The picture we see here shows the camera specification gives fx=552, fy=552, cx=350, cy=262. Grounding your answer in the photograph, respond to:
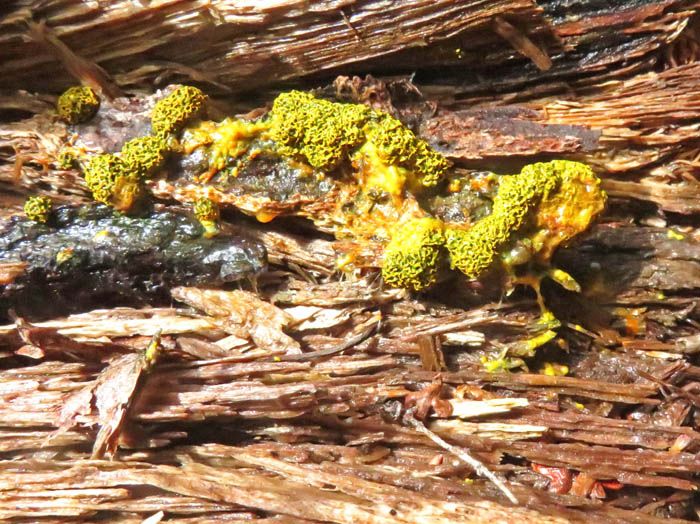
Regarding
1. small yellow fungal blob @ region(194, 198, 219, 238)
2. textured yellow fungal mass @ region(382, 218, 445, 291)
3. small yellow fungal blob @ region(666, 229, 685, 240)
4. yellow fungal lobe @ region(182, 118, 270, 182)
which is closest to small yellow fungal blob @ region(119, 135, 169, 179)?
yellow fungal lobe @ region(182, 118, 270, 182)

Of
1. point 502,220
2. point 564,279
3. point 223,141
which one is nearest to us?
point 502,220

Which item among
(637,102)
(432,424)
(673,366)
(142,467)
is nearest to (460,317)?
(432,424)

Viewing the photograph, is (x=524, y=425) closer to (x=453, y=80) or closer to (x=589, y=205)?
(x=589, y=205)

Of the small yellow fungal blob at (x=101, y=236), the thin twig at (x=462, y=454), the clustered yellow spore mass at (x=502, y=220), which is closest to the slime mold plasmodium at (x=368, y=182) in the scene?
the clustered yellow spore mass at (x=502, y=220)

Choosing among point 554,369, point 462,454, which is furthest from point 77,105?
point 554,369

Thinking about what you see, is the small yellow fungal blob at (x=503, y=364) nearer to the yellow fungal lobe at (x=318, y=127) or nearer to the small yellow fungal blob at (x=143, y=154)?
the yellow fungal lobe at (x=318, y=127)

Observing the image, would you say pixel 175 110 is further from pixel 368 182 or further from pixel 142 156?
pixel 368 182
